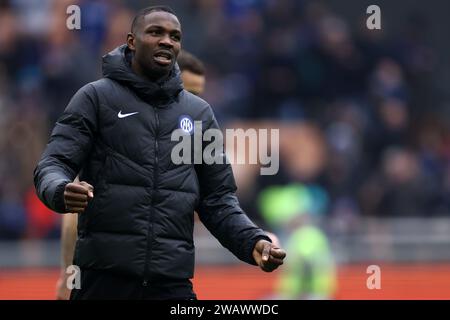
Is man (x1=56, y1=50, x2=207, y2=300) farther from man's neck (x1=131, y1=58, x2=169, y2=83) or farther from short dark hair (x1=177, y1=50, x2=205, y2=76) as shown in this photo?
man's neck (x1=131, y1=58, x2=169, y2=83)

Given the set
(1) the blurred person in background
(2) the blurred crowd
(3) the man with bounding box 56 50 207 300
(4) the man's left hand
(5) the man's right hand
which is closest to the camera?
(5) the man's right hand

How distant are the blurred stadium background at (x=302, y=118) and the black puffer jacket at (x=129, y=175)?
689 centimetres

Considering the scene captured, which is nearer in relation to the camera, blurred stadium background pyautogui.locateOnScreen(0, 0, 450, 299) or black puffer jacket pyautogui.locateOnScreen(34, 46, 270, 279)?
black puffer jacket pyautogui.locateOnScreen(34, 46, 270, 279)

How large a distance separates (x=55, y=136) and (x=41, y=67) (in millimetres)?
10099

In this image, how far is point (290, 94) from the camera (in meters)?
15.0

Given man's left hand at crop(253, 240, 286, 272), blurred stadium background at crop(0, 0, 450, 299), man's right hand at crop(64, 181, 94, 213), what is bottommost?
man's left hand at crop(253, 240, 286, 272)

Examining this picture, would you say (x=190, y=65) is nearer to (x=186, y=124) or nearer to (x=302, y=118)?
(x=186, y=124)

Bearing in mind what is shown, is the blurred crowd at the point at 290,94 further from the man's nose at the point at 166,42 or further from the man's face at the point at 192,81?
the man's nose at the point at 166,42

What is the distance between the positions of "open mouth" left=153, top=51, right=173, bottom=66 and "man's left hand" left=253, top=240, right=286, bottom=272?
2.73 feet

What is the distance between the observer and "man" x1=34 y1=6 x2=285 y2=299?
16.1 feet

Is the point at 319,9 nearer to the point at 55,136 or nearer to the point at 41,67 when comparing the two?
the point at 41,67

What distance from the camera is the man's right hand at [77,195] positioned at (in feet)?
14.8

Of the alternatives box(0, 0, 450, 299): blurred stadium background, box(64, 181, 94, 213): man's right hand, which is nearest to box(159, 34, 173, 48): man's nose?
box(64, 181, 94, 213): man's right hand

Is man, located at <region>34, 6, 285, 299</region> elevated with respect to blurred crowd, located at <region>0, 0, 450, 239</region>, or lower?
lower
